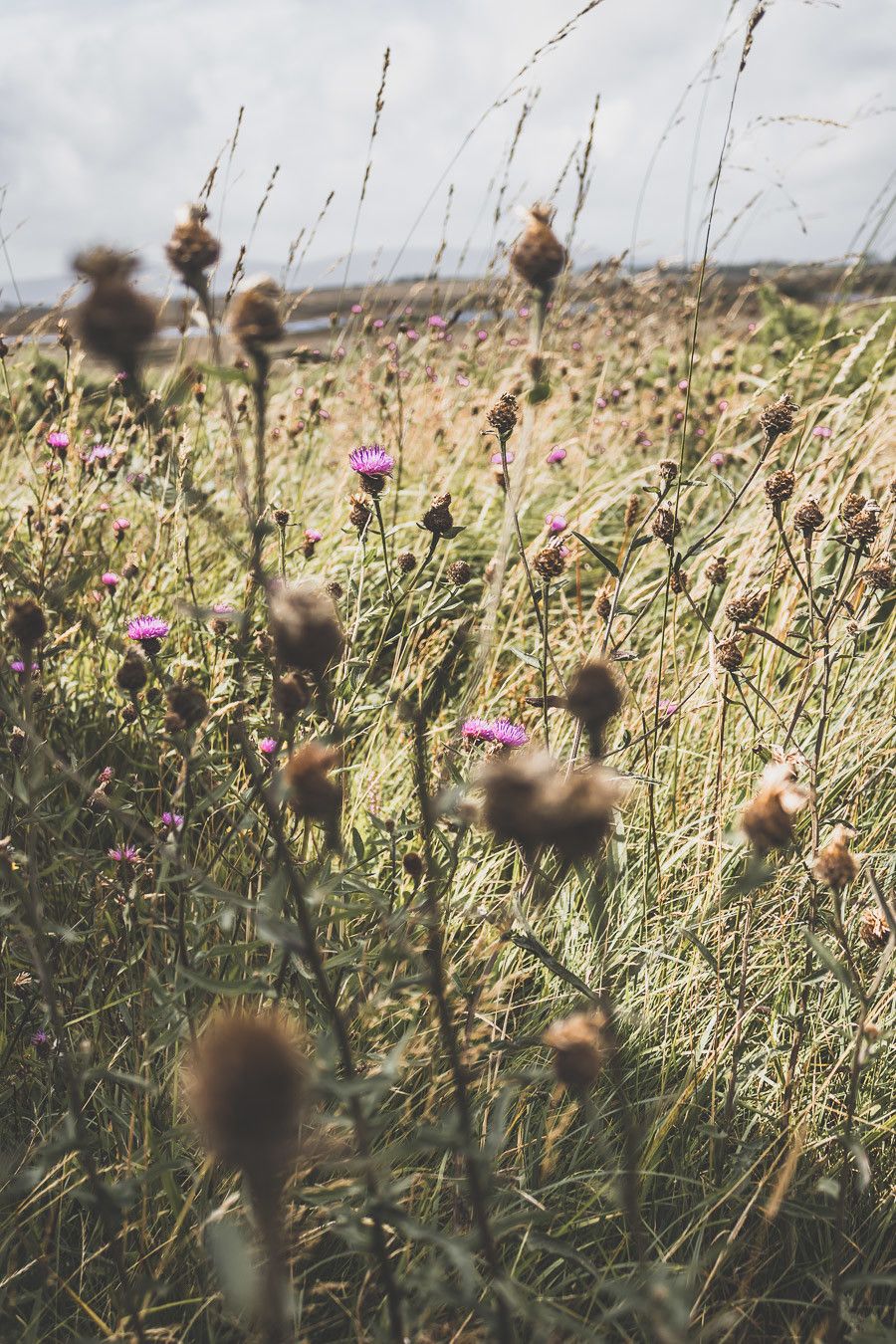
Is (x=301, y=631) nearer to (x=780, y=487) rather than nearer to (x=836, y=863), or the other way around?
(x=836, y=863)

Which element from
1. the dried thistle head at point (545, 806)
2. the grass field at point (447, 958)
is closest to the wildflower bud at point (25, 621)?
the grass field at point (447, 958)

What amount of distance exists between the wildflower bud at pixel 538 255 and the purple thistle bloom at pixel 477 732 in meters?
0.79

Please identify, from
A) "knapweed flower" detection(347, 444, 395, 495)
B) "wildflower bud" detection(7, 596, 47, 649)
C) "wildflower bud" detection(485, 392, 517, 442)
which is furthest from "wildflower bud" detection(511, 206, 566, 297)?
"wildflower bud" detection(7, 596, 47, 649)

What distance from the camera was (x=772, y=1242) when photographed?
4.63 feet

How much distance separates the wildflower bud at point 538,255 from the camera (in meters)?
1.15

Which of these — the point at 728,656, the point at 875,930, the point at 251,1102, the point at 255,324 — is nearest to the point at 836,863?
the point at 875,930

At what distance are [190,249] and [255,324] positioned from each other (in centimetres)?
17

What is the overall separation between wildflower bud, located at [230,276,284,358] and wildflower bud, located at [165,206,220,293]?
87mm

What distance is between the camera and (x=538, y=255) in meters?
1.15

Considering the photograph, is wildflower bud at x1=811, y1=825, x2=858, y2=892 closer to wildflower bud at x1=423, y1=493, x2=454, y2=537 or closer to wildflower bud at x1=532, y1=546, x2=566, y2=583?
wildflower bud at x1=532, y1=546, x2=566, y2=583

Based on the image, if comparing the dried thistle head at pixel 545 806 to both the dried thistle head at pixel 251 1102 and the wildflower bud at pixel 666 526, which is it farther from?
the wildflower bud at pixel 666 526

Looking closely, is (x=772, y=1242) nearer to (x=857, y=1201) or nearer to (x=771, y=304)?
(x=857, y=1201)

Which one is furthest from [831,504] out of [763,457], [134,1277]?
[134,1277]

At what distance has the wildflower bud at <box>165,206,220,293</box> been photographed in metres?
1.04
